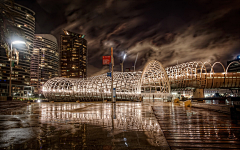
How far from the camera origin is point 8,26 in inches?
326

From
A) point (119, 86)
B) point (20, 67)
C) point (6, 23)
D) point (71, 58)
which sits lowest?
point (119, 86)

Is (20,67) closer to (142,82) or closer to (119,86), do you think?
(119,86)

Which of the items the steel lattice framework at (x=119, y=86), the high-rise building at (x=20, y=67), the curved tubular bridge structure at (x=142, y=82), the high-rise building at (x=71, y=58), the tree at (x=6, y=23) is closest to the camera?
the tree at (x=6, y=23)

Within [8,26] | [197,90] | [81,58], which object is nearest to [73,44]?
[81,58]

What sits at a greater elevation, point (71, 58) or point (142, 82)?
point (71, 58)

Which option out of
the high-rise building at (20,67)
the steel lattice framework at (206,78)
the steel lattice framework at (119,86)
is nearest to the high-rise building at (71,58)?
the high-rise building at (20,67)

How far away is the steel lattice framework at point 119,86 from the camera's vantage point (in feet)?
146

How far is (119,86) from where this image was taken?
46.9m

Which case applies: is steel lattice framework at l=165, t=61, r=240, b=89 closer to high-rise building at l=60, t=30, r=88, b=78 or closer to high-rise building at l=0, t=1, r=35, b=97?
high-rise building at l=0, t=1, r=35, b=97

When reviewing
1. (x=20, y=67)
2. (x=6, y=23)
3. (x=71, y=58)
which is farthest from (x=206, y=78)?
(x=71, y=58)

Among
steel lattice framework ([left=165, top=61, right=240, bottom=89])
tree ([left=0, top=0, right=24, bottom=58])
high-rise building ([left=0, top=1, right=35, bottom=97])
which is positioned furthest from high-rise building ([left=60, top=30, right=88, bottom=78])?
tree ([left=0, top=0, right=24, bottom=58])

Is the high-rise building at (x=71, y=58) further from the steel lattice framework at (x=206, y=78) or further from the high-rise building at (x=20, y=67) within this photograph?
the steel lattice framework at (x=206, y=78)

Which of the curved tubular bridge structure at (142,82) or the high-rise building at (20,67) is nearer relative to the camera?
the curved tubular bridge structure at (142,82)

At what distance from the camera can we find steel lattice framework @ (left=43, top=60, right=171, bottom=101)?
4444 cm
